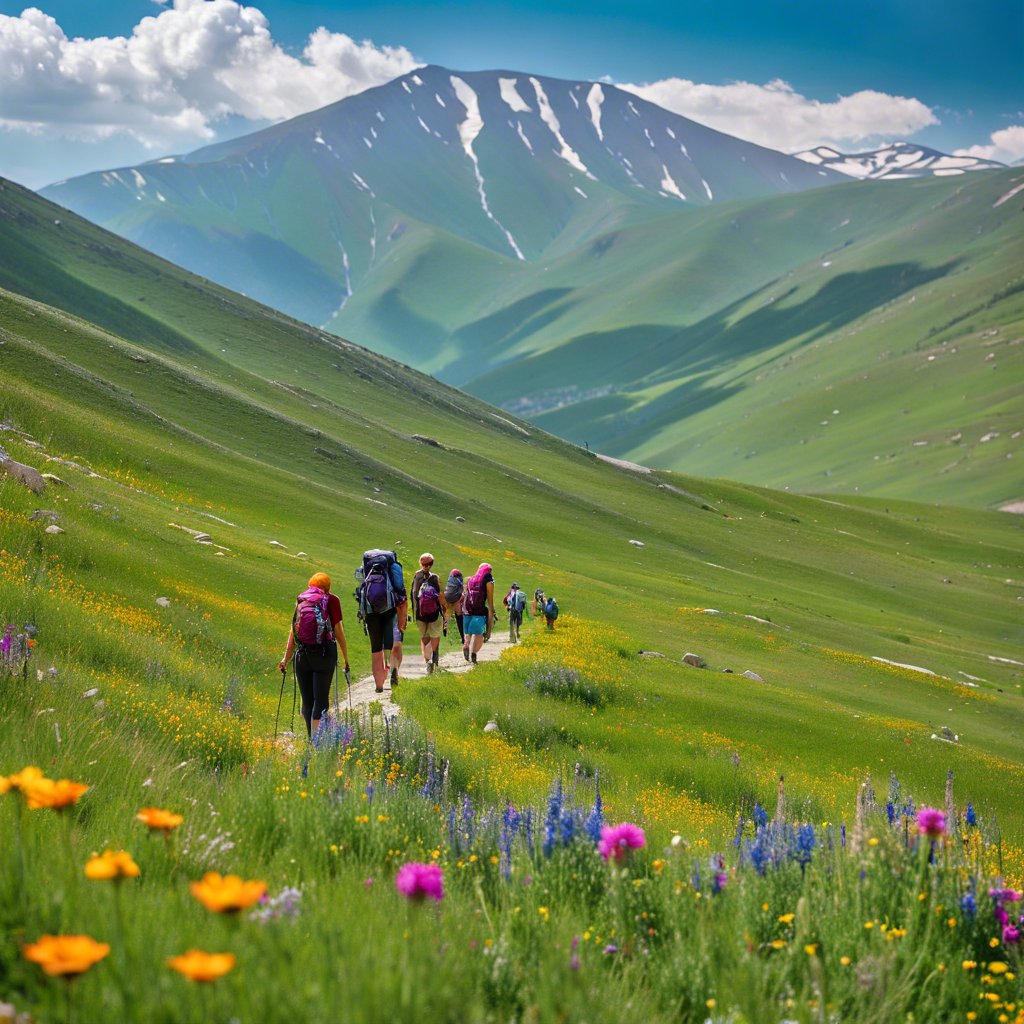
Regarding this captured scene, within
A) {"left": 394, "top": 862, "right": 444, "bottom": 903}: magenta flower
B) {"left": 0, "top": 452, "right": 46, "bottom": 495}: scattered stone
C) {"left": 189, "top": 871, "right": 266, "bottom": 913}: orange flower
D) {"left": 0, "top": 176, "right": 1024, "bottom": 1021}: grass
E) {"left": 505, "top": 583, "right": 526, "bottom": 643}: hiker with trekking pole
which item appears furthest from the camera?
{"left": 505, "top": 583, "right": 526, "bottom": 643}: hiker with trekking pole

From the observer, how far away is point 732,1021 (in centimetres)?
446

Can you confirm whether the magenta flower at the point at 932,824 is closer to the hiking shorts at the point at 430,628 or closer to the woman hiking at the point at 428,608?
the woman hiking at the point at 428,608

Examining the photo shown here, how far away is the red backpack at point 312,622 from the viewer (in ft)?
52.7

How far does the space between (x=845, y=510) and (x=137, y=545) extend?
5394 inches

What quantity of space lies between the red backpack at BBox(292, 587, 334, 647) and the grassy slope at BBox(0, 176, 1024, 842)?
9.44 feet

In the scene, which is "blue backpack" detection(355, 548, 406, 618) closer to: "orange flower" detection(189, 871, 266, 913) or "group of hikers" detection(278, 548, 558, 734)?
"group of hikers" detection(278, 548, 558, 734)

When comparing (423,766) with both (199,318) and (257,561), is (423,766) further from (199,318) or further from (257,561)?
(199,318)

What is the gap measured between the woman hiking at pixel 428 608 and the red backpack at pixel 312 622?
336 inches

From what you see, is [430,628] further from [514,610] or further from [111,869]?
[111,869]

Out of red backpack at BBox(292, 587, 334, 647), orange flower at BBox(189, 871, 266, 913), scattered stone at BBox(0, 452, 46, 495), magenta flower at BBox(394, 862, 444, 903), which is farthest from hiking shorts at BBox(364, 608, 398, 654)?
orange flower at BBox(189, 871, 266, 913)

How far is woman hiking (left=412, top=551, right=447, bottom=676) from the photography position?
82.7 feet

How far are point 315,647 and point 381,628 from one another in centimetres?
567

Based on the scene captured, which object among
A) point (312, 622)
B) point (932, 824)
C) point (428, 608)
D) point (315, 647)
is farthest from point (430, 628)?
point (932, 824)

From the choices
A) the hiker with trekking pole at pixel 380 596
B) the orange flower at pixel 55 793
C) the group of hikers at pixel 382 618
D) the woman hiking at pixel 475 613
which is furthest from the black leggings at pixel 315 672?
the orange flower at pixel 55 793
